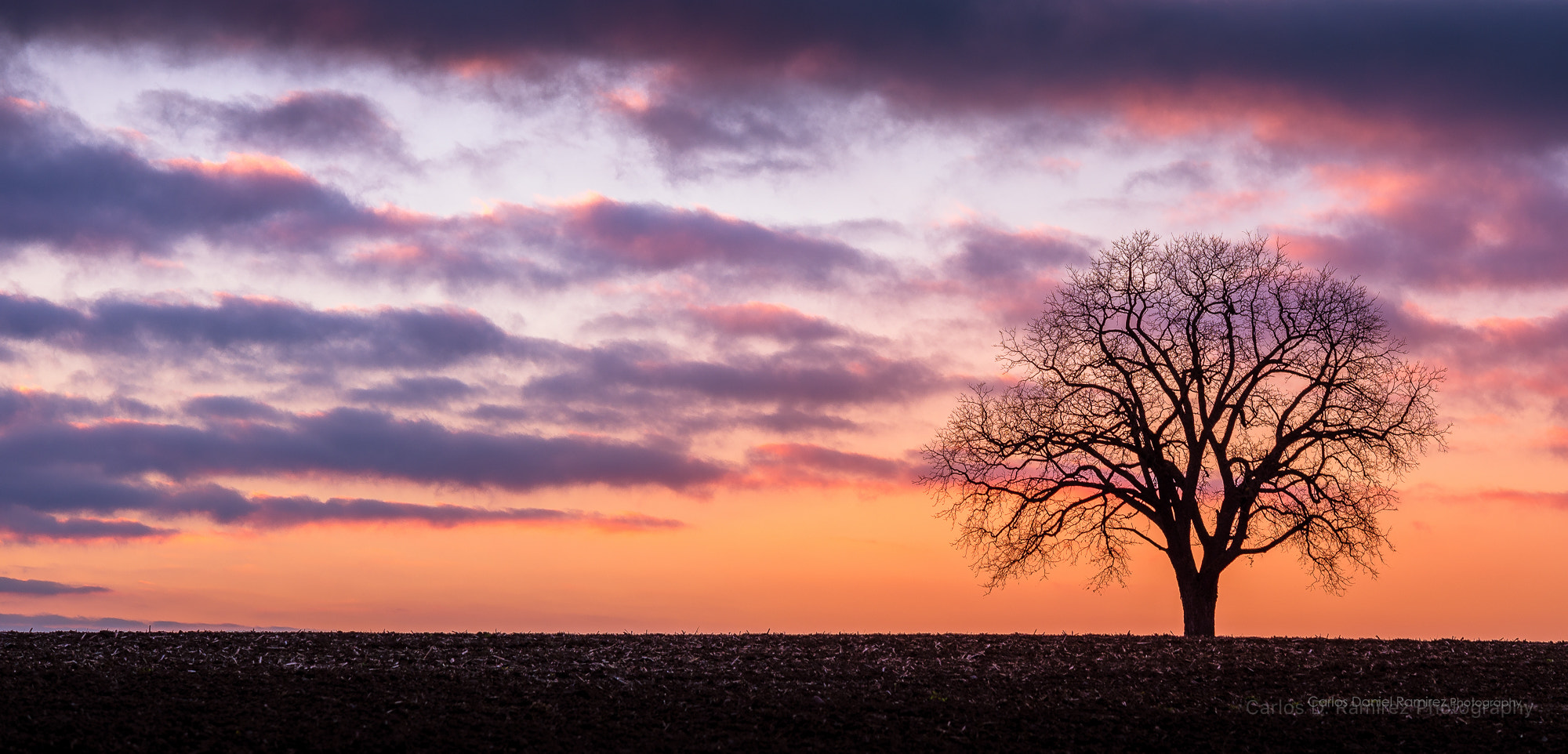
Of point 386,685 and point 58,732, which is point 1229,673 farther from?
point 58,732

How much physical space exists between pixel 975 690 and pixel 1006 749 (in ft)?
9.00

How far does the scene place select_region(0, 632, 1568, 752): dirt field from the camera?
14930 mm

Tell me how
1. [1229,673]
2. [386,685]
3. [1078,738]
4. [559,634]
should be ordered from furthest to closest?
[559,634]
[1229,673]
[386,685]
[1078,738]

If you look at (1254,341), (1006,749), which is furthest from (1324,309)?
(1006,749)

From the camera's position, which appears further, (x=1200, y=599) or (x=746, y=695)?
(x=1200, y=599)

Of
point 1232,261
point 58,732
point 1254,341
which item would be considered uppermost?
point 1232,261

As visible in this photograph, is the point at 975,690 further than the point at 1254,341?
No

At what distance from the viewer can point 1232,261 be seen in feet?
90.8

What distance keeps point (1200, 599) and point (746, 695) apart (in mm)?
13834

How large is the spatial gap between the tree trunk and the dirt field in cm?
418

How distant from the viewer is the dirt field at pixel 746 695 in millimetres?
14930

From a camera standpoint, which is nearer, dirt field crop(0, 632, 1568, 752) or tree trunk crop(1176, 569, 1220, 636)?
dirt field crop(0, 632, 1568, 752)

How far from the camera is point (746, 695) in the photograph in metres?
17.1

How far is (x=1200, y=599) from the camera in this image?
2650 centimetres
